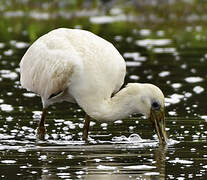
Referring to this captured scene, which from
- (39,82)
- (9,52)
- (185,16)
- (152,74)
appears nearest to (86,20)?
(185,16)

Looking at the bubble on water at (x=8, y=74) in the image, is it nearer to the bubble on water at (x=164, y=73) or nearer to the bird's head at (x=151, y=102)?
the bubble on water at (x=164, y=73)

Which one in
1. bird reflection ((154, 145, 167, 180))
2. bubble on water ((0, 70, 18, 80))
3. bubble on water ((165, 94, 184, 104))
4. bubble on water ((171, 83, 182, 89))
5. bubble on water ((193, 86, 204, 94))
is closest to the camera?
bird reflection ((154, 145, 167, 180))

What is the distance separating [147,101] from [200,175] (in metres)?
1.73

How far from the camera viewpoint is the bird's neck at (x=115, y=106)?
1053cm

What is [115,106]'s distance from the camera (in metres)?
10.6

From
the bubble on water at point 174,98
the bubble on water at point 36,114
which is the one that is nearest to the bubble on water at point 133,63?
the bubble on water at point 174,98

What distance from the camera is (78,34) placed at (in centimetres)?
1152

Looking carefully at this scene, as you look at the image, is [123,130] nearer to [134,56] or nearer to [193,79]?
[193,79]

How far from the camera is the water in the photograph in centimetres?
937

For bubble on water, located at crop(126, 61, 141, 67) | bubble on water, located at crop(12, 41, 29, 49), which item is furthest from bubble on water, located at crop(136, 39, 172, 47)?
bubble on water, located at crop(126, 61, 141, 67)

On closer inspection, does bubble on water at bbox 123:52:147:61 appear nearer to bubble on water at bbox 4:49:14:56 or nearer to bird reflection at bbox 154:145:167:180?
bubble on water at bbox 4:49:14:56

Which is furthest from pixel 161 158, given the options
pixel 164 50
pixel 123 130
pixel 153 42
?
pixel 153 42

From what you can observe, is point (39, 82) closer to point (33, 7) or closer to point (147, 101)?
point (147, 101)

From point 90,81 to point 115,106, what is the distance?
477 mm
